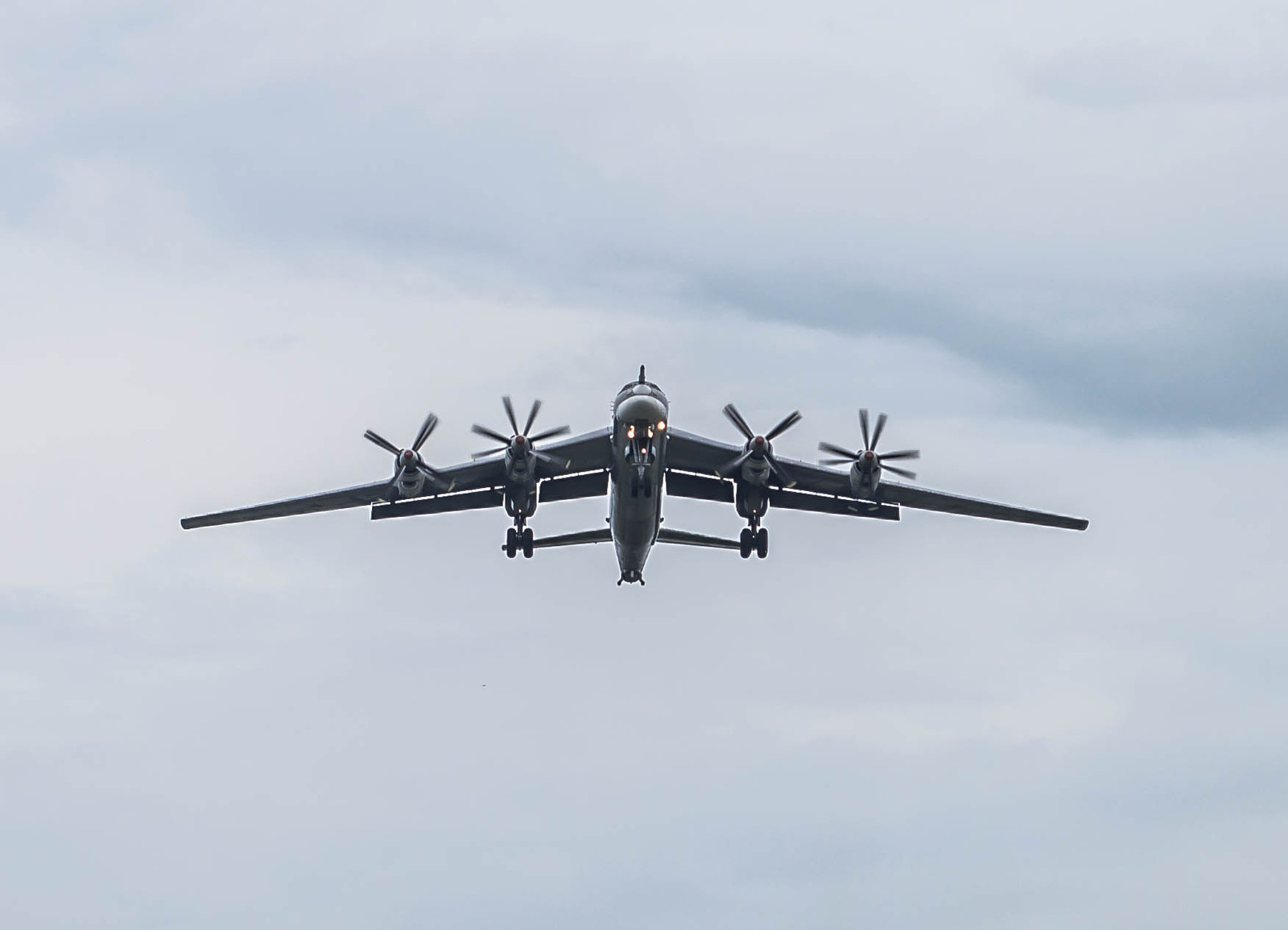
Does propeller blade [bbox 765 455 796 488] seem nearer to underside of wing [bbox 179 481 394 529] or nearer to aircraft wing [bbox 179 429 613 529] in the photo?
aircraft wing [bbox 179 429 613 529]

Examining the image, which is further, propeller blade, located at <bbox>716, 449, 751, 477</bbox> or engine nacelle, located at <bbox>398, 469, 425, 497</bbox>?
propeller blade, located at <bbox>716, 449, 751, 477</bbox>

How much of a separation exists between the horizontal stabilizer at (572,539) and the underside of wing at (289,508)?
18.5 feet

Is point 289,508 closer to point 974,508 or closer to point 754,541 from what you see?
point 754,541

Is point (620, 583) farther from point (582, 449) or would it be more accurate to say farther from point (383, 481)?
point (383, 481)

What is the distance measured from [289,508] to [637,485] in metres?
13.6

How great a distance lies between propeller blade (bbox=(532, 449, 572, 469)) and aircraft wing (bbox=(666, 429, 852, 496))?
3.25m

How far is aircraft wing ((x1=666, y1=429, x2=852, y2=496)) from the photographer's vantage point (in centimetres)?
5300

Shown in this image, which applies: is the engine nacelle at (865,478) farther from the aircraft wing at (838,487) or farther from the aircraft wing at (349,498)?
the aircraft wing at (349,498)

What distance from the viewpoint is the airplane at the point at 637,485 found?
4853 cm

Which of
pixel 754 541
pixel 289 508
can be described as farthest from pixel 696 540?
pixel 289 508

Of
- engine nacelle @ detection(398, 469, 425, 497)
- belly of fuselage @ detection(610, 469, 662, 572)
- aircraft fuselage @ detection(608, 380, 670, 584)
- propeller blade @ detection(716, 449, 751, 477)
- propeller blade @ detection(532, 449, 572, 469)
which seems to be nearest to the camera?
aircraft fuselage @ detection(608, 380, 670, 584)

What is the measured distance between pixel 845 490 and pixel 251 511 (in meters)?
19.3

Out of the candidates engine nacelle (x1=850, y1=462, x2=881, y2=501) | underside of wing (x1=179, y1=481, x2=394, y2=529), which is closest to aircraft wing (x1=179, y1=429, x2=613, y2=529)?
underside of wing (x1=179, y1=481, x2=394, y2=529)

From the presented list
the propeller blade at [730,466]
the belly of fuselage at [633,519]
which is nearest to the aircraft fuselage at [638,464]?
the belly of fuselage at [633,519]
